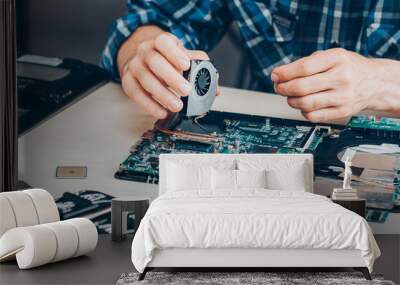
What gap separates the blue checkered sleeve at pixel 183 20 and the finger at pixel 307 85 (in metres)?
0.84

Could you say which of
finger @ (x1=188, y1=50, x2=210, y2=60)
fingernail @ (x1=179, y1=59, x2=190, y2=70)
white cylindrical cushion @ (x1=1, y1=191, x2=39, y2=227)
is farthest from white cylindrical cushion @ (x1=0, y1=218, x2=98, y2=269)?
finger @ (x1=188, y1=50, x2=210, y2=60)

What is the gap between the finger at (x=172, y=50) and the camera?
653 cm

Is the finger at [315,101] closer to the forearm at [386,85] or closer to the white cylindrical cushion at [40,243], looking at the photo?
the forearm at [386,85]

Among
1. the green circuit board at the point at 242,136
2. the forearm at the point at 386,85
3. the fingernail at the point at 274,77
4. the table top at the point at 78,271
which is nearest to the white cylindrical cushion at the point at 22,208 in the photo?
the table top at the point at 78,271

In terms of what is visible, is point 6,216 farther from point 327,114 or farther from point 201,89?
point 327,114

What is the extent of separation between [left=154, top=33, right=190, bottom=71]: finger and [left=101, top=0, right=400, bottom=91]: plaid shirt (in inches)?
3.5

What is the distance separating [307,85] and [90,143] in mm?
2314

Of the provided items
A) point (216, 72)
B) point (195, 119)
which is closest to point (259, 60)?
point (216, 72)

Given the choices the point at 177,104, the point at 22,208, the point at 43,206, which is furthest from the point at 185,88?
the point at 22,208

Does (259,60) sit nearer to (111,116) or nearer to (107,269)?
(111,116)

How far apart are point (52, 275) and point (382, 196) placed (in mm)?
3505

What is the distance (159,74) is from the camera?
6.50 m

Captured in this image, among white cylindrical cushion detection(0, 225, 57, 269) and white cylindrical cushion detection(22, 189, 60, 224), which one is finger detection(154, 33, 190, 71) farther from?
white cylindrical cushion detection(0, 225, 57, 269)

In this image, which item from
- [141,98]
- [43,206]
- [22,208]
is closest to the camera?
[22,208]
